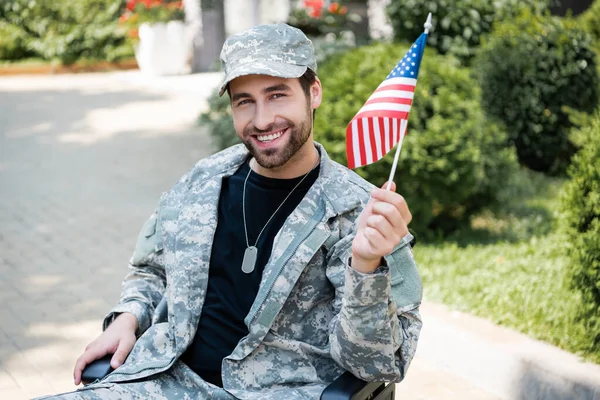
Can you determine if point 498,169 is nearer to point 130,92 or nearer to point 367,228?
point 367,228

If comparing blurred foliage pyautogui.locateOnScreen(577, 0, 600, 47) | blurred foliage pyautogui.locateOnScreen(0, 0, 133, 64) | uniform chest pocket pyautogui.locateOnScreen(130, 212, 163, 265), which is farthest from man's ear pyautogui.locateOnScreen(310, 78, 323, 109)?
blurred foliage pyautogui.locateOnScreen(0, 0, 133, 64)

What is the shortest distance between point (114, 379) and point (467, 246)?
3982mm

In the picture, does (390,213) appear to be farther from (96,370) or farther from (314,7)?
(314,7)

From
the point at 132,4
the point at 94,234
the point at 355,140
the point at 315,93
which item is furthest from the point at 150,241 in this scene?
the point at 132,4

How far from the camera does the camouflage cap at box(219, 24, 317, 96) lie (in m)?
2.52

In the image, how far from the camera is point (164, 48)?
14.1m

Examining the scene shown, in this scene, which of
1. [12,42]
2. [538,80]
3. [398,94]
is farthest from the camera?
[12,42]

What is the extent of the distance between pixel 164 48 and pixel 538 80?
7716 mm

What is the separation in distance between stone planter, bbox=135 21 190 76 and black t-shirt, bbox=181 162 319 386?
11782mm

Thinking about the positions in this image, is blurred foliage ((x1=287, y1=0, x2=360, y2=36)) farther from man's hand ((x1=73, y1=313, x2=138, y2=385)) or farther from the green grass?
man's hand ((x1=73, y1=313, x2=138, y2=385))

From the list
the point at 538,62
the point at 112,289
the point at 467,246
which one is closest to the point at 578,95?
the point at 538,62

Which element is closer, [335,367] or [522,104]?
[335,367]

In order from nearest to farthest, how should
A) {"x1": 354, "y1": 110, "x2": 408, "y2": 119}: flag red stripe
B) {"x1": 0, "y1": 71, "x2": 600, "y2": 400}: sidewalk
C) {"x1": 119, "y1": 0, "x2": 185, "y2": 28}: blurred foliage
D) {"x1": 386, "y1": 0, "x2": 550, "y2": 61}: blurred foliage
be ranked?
{"x1": 354, "y1": 110, "x2": 408, "y2": 119}: flag red stripe
{"x1": 0, "y1": 71, "x2": 600, "y2": 400}: sidewalk
{"x1": 386, "y1": 0, "x2": 550, "y2": 61}: blurred foliage
{"x1": 119, "y1": 0, "x2": 185, "y2": 28}: blurred foliage

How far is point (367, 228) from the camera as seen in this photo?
6.92 ft
